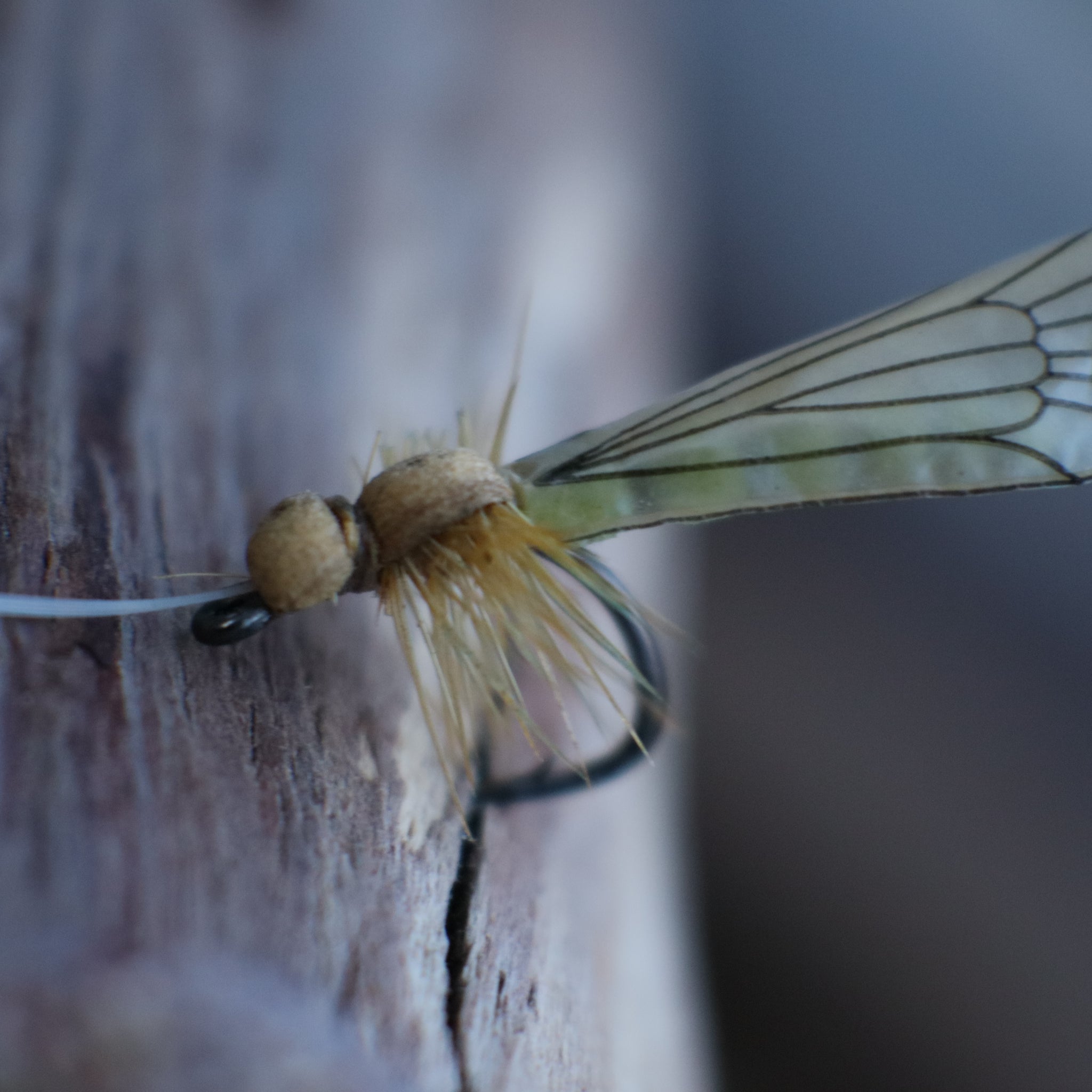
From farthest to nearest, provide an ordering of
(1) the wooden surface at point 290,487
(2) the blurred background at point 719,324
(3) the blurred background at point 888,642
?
(3) the blurred background at point 888,642 → (2) the blurred background at point 719,324 → (1) the wooden surface at point 290,487

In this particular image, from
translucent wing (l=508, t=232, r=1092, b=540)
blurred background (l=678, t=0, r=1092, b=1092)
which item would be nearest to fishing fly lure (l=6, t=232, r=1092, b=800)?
translucent wing (l=508, t=232, r=1092, b=540)

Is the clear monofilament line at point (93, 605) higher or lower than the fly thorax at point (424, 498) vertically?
lower

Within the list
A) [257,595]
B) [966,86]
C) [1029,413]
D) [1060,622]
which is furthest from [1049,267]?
Answer: [966,86]

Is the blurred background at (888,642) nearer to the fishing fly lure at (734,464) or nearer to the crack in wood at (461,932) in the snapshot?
the fishing fly lure at (734,464)

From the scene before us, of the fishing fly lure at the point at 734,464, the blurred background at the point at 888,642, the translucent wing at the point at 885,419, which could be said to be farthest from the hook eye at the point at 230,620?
the blurred background at the point at 888,642

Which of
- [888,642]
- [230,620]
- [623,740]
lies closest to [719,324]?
[888,642]

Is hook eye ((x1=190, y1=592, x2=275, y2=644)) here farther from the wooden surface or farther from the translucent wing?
the translucent wing

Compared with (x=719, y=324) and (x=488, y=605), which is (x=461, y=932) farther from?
(x=719, y=324)
